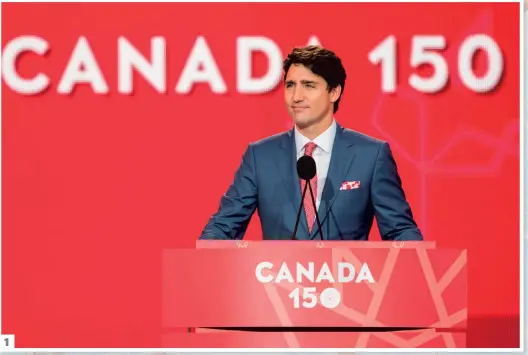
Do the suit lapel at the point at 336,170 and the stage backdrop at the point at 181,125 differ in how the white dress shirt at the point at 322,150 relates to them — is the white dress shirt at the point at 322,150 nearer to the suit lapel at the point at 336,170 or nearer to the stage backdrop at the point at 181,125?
the suit lapel at the point at 336,170

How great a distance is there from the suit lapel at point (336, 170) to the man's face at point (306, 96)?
0.12 meters

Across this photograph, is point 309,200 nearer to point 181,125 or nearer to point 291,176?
point 291,176

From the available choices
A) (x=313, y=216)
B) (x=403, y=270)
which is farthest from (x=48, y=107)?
(x=403, y=270)

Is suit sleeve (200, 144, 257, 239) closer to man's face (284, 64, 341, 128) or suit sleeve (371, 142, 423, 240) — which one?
man's face (284, 64, 341, 128)

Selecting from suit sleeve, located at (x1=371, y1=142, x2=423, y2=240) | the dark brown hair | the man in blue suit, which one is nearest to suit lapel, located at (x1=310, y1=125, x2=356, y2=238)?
the man in blue suit

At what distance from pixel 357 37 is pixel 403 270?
1004 millimetres

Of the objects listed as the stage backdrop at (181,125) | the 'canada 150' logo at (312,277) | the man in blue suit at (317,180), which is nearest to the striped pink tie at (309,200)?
the man in blue suit at (317,180)

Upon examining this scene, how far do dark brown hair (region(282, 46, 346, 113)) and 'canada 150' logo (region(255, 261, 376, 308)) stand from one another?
0.65 metres

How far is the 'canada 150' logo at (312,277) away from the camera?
2969 millimetres

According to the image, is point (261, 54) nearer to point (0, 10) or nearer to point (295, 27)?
point (295, 27)

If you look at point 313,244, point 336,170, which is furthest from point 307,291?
point 336,170

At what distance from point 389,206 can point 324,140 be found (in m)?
0.35

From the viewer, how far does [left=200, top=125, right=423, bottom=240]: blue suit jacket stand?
2.99 metres

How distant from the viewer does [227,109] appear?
3369 mm
